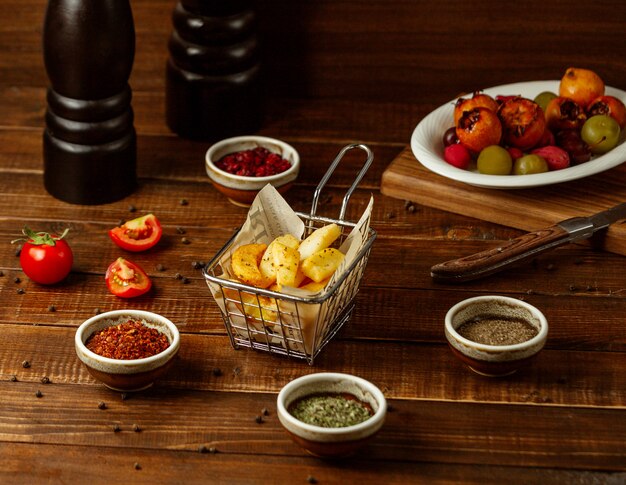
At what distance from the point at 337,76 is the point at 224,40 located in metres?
0.38

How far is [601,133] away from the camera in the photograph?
185cm

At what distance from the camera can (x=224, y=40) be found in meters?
2.07

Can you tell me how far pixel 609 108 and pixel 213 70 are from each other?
32.2 inches

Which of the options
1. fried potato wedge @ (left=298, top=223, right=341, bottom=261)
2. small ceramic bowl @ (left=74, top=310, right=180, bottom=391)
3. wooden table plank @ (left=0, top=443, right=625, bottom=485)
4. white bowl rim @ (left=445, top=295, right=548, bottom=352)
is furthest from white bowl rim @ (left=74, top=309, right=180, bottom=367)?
white bowl rim @ (left=445, top=295, right=548, bottom=352)

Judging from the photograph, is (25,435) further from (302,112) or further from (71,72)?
(302,112)

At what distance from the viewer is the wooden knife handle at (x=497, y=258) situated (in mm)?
1637

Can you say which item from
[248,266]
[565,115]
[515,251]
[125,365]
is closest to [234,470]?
[125,365]

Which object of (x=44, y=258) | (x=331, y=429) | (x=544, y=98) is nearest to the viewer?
(x=331, y=429)

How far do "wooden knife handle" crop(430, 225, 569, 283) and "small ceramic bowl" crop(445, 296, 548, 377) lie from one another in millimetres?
178

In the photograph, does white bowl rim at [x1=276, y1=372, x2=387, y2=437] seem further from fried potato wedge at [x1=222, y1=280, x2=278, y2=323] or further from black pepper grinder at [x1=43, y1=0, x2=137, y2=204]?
black pepper grinder at [x1=43, y1=0, x2=137, y2=204]

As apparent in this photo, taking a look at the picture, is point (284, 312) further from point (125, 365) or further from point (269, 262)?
point (125, 365)

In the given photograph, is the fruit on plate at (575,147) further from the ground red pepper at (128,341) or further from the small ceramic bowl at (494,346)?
the ground red pepper at (128,341)

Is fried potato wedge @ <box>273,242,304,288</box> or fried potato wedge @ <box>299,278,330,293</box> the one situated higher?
fried potato wedge @ <box>273,242,304,288</box>

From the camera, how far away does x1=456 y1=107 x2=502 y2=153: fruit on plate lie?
182 cm
